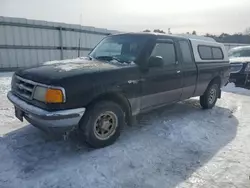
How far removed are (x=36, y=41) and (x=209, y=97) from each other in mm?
8491

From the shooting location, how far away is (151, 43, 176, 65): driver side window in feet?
14.7

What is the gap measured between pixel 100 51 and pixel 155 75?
53.2 inches

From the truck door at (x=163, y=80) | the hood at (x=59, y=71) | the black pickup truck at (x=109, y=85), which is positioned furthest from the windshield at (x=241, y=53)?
the hood at (x=59, y=71)

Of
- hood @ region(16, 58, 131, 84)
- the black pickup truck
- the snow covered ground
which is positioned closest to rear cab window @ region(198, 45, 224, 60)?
the black pickup truck

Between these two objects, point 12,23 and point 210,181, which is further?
point 12,23

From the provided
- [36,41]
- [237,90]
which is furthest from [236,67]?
[36,41]

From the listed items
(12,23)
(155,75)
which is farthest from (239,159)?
(12,23)

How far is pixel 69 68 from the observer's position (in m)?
3.56

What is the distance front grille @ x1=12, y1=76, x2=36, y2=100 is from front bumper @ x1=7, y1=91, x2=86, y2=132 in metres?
0.21

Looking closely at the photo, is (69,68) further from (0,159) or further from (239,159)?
(239,159)

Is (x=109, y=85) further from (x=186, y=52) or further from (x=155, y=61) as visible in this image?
(x=186, y=52)

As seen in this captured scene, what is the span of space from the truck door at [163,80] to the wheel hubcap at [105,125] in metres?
0.71

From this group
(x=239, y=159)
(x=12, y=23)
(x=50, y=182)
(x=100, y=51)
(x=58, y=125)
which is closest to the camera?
(x=50, y=182)

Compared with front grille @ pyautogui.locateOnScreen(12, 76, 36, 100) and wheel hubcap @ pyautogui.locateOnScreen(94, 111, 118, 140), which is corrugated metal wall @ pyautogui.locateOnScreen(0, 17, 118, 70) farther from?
wheel hubcap @ pyautogui.locateOnScreen(94, 111, 118, 140)
